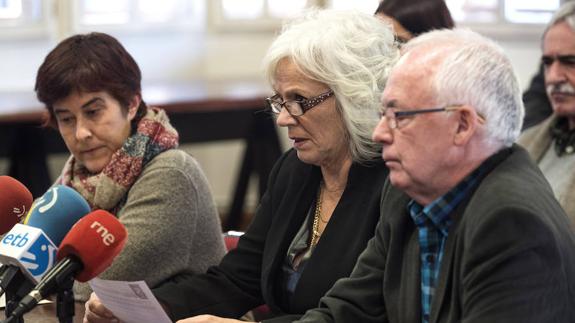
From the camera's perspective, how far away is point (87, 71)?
2820 mm

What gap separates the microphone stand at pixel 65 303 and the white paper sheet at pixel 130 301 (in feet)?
0.96

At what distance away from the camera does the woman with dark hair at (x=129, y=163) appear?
2732 mm

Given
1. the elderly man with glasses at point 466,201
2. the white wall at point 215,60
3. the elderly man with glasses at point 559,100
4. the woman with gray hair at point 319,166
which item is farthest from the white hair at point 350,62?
the white wall at point 215,60

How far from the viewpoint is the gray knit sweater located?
8.90 ft

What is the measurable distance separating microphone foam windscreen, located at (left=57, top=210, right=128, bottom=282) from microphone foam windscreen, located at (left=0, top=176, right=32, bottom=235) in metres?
0.41

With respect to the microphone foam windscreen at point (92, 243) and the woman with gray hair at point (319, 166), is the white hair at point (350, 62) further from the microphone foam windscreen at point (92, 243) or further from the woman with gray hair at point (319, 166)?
the microphone foam windscreen at point (92, 243)

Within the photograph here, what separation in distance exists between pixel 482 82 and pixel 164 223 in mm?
1179

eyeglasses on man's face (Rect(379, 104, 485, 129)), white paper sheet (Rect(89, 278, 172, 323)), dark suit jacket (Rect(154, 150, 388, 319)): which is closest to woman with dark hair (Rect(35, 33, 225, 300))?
dark suit jacket (Rect(154, 150, 388, 319))

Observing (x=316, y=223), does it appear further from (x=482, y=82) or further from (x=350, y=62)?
(x=482, y=82)

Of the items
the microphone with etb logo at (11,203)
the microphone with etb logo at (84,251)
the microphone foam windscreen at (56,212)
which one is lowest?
the microphone with etb logo at (11,203)

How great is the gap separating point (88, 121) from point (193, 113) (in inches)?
109

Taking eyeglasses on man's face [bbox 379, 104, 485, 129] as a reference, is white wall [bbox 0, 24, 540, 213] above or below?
below

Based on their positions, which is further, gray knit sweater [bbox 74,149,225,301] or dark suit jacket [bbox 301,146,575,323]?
gray knit sweater [bbox 74,149,225,301]

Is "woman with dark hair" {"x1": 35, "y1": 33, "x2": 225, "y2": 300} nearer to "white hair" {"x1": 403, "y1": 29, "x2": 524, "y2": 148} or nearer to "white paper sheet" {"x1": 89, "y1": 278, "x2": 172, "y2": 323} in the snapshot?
"white paper sheet" {"x1": 89, "y1": 278, "x2": 172, "y2": 323}
